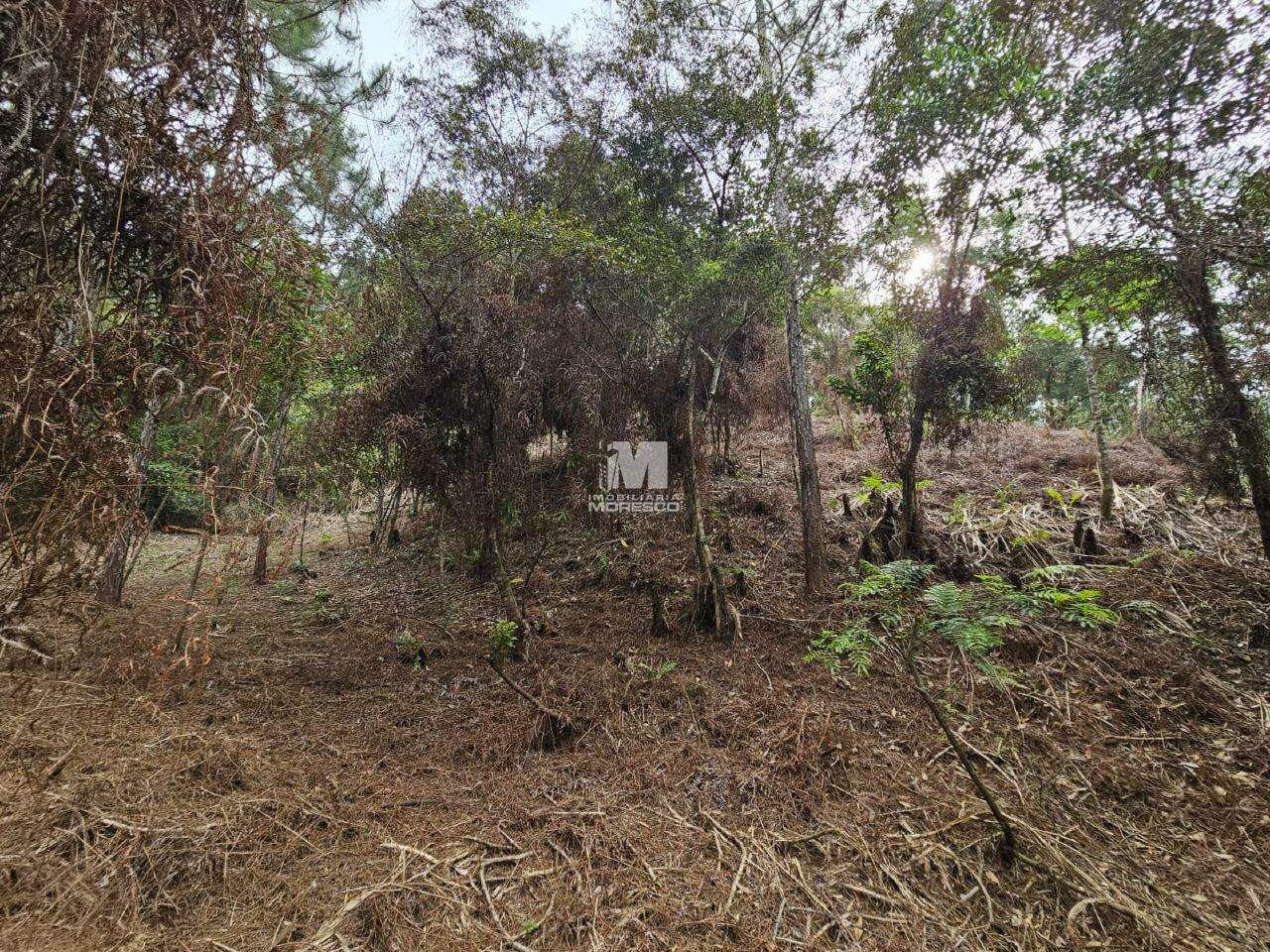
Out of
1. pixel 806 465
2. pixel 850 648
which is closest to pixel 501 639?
pixel 850 648

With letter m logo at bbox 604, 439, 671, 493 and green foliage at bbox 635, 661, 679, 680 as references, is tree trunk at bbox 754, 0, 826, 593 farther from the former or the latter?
green foliage at bbox 635, 661, 679, 680

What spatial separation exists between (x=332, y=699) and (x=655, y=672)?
10.0 ft

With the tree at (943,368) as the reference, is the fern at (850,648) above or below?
below

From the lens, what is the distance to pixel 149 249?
6.93 feet

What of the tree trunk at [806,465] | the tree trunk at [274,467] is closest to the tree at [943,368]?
the tree trunk at [806,465]

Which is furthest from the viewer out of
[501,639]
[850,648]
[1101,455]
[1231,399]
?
[1101,455]

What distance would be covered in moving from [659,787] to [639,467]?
5.00 metres

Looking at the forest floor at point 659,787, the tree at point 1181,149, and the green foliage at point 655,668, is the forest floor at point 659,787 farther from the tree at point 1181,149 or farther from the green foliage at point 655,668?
the tree at point 1181,149

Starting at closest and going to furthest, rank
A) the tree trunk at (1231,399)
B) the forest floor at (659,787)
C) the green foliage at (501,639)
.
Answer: the forest floor at (659,787), the tree trunk at (1231,399), the green foliage at (501,639)

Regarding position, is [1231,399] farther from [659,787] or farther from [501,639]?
[501,639]

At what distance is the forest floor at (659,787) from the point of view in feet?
7.50

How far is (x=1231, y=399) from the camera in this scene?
434cm

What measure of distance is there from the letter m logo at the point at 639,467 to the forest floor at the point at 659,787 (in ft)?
8.13

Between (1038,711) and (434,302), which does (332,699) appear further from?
(1038,711)
